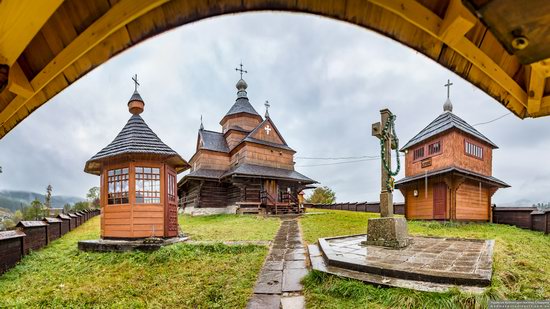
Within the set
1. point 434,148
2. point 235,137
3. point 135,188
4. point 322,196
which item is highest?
point 235,137

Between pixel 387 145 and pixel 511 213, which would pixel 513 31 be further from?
pixel 511 213

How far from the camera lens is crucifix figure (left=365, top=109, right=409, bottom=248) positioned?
20.6ft

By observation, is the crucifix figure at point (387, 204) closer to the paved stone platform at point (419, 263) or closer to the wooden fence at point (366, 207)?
the paved stone platform at point (419, 263)

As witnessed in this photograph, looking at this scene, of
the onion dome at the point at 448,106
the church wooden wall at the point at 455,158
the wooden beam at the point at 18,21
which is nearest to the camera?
the wooden beam at the point at 18,21

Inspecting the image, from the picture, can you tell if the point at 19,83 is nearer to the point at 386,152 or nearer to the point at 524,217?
the point at 386,152

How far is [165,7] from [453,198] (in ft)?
57.0

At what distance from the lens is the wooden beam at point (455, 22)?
53.6 inches

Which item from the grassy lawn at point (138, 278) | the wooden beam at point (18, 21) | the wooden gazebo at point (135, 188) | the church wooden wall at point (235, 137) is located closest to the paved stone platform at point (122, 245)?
the grassy lawn at point (138, 278)

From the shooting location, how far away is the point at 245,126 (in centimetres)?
2630

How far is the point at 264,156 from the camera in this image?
22.7 metres

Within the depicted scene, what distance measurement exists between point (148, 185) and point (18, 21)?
343 inches

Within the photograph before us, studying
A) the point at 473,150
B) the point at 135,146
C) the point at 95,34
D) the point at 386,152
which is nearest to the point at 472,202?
the point at 473,150

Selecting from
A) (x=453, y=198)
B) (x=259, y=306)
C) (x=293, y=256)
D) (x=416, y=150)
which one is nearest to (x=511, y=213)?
(x=453, y=198)

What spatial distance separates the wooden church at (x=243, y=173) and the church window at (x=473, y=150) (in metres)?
11.4
